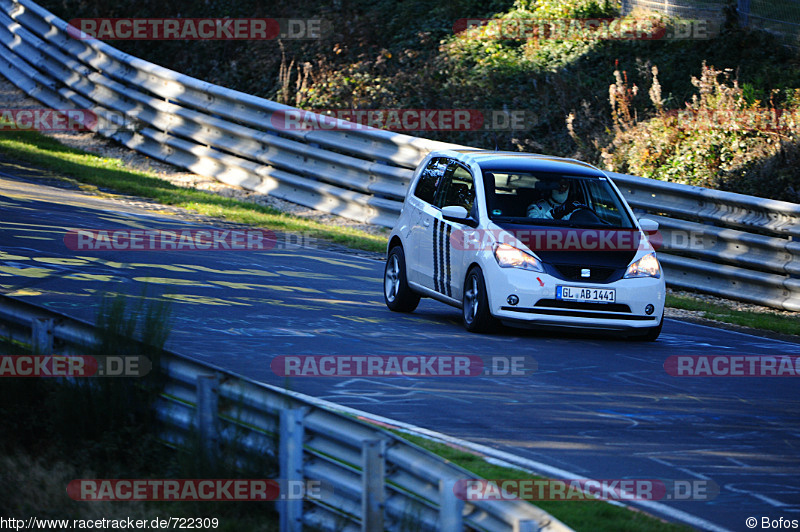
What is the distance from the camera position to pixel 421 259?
488 inches

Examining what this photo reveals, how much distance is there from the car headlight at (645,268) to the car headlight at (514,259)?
3.04ft

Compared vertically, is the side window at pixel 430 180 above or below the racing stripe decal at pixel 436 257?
above

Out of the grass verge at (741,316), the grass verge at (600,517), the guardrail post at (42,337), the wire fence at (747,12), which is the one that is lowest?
the grass verge at (741,316)

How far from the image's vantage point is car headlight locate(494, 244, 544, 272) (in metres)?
10.9

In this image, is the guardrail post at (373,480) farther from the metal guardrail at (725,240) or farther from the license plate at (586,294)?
the metal guardrail at (725,240)

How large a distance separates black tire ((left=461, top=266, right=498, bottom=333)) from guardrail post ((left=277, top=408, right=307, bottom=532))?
5.67 m

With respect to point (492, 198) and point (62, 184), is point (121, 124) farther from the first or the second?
point (492, 198)

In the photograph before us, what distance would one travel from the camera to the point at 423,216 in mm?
12609

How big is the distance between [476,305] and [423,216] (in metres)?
1.83

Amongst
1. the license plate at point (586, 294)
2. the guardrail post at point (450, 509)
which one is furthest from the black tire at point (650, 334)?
the guardrail post at point (450, 509)

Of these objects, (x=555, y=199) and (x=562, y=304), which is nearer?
(x=562, y=304)

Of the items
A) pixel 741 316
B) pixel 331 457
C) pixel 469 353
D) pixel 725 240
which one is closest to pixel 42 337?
pixel 331 457

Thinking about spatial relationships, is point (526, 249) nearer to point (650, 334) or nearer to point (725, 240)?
point (650, 334)

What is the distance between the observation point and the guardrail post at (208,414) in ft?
19.0
